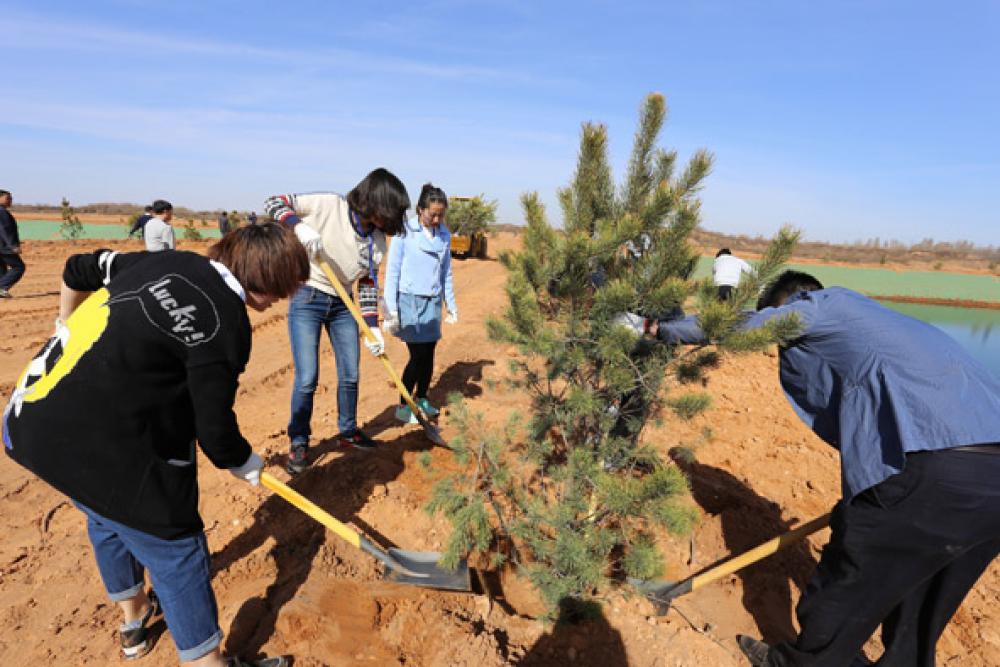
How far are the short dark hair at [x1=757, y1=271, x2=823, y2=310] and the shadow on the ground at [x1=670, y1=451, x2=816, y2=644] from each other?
1167mm

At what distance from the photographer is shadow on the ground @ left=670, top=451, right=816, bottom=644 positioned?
8.56ft

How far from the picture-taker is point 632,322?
5.90 ft

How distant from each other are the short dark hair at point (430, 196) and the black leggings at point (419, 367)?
3.34ft

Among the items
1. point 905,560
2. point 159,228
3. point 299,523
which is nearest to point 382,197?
point 299,523

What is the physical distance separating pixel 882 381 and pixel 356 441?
290cm

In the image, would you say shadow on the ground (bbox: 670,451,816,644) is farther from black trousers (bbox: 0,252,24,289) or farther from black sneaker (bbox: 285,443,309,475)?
black trousers (bbox: 0,252,24,289)

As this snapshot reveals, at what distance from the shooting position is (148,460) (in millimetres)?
1392

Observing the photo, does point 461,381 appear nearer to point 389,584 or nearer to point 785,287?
point 389,584

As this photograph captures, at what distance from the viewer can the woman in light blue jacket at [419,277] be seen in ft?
11.6

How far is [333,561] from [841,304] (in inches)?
97.5

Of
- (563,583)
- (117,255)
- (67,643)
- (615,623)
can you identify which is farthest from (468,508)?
(67,643)

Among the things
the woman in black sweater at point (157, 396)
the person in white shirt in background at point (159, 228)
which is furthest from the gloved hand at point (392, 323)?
the person in white shirt in background at point (159, 228)

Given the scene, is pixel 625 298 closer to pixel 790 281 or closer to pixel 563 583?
pixel 790 281

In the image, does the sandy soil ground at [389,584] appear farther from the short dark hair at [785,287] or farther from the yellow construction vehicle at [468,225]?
the yellow construction vehicle at [468,225]
